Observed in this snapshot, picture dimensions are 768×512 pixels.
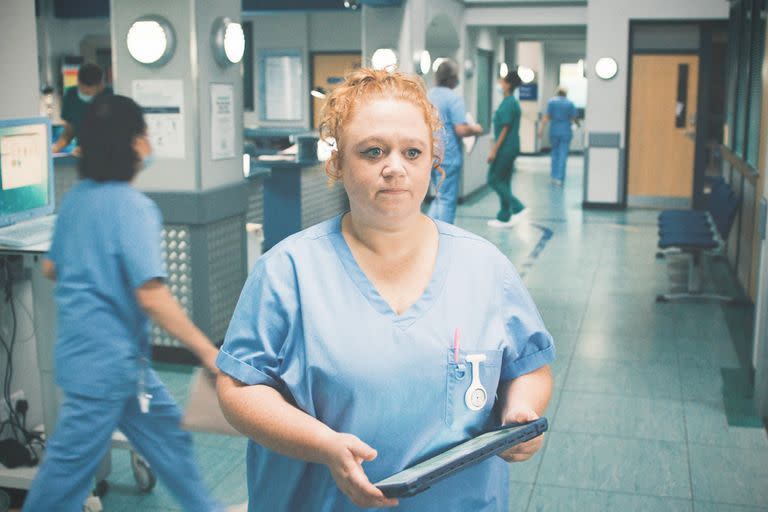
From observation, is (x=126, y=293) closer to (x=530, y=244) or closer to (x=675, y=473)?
(x=675, y=473)

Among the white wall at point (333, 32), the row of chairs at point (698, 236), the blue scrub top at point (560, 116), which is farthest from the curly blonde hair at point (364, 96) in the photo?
the blue scrub top at point (560, 116)

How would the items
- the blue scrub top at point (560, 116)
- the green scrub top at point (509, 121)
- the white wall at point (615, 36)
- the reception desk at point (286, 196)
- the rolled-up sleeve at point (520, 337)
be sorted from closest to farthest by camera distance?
the rolled-up sleeve at point (520, 337), the reception desk at point (286, 196), the green scrub top at point (509, 121), the white wall at point (615, 36), the blue scrub top at point (560, 116)

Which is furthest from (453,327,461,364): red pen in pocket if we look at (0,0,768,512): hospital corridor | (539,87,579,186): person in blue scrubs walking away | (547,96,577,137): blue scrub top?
(547,96,577,137): blue scrub top

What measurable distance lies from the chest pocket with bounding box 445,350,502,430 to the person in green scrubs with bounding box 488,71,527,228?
27.5 feet

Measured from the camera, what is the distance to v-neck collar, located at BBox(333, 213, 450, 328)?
61.7 inches

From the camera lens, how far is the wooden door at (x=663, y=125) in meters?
11.5

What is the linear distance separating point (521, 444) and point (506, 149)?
8.65 metres

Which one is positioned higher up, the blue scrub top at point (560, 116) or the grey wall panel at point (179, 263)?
the blue scrub top at point (560, 116)

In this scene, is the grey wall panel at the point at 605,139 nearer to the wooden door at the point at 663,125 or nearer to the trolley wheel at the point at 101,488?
the wooden door at the point at 663,125

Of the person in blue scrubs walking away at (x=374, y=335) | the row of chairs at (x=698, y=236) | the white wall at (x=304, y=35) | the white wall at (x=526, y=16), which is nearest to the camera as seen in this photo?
the person in blue scrubs walking away at (x=374, y=335)

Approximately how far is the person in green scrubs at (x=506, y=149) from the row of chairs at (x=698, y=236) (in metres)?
2.79

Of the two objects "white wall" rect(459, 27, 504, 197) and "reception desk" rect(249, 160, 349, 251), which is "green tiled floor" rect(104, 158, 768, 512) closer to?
"reception desk" rect(249, 160, 349, 251)

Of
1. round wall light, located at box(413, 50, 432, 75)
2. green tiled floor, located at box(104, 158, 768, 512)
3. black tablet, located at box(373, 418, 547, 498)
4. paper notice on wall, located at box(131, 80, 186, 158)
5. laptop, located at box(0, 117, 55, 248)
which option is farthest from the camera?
round wall light, located at box(413, 50, 432, 75)

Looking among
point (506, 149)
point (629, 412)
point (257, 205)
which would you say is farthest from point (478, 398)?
point (506, 149)
